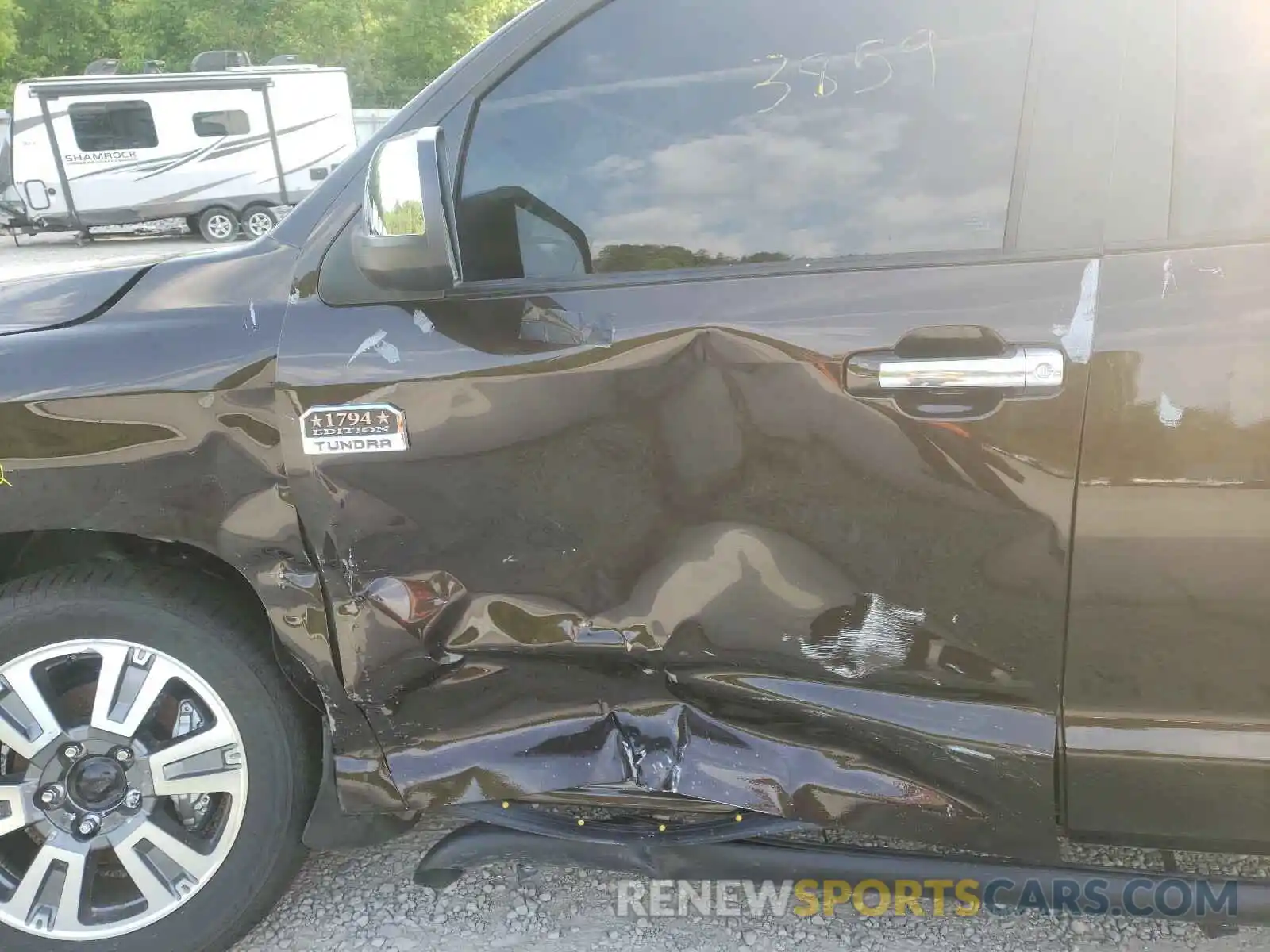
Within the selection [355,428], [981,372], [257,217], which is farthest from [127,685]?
[257,217]

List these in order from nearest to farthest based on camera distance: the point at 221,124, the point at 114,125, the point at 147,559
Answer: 1. the point at 147,559
2. the point at 114,125
3. the point at 221,124

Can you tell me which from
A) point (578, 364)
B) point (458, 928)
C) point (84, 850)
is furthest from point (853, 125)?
point (84, 850)

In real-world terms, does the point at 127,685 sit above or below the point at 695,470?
below

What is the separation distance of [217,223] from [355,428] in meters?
19.8

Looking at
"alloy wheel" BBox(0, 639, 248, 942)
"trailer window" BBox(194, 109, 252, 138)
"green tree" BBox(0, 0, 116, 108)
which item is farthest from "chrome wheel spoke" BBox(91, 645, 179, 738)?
"green tree" BBox(0, 0, 116, 108)

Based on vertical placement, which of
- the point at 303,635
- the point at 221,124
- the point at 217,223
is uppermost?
the point at 221,124

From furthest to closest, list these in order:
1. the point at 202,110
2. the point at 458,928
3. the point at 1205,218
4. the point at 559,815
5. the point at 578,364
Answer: the point at 202,110, the point at 458,928, the point at 559,815, the point at 578,364, the point at 1205,218

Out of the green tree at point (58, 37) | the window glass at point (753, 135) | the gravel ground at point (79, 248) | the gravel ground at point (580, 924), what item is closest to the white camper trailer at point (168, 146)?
the gravel ground at point (79, 248)

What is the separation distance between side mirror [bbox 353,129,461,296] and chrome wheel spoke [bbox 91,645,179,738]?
916 mm

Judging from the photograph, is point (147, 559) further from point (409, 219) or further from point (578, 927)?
point (578, 927)

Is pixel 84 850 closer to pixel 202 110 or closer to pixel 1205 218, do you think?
pixel 1205 218

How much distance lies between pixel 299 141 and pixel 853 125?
19994mm

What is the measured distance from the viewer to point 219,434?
1.80 m

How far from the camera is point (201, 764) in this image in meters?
2.01
